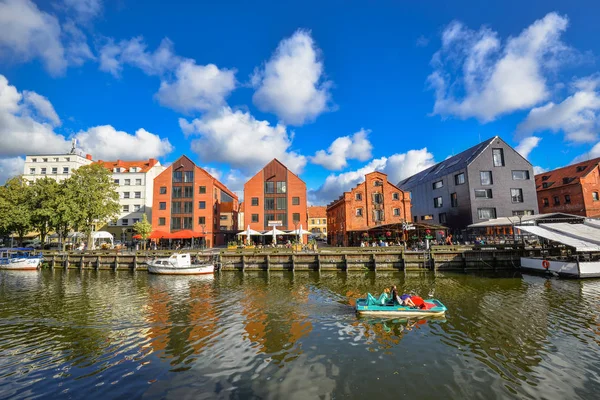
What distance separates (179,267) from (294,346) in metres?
26.1

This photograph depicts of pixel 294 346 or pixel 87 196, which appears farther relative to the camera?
pixel 87 196

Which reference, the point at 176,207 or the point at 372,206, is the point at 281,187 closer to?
the point at 372,206

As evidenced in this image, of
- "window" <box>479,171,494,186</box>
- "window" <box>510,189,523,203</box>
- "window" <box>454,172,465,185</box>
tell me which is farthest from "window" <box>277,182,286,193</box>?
"window" <box>510,189,523,203</box>

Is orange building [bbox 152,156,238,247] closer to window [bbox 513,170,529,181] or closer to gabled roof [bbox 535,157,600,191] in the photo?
window [bbox 513,170,529,181]

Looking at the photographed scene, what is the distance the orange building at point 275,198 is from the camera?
57.9 m

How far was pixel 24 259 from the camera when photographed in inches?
1603

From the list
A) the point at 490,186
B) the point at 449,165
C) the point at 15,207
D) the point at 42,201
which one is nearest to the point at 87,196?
the point at 42,201

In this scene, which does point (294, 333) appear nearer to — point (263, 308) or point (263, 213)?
point (263, 308)

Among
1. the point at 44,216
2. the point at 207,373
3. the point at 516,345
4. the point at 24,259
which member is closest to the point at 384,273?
→ the point at 516,345

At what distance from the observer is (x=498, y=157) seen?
172ft

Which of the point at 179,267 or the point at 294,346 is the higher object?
the point at 179,267

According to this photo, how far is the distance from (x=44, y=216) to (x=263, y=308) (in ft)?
161

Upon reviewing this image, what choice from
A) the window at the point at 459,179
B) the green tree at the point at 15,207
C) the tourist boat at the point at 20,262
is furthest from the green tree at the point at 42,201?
the window at the point at 459,179

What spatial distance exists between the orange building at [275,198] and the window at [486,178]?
3190cm
